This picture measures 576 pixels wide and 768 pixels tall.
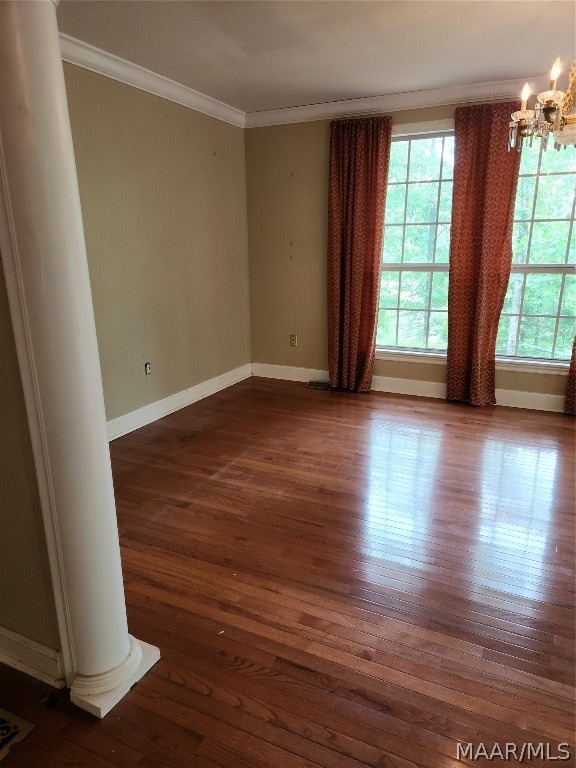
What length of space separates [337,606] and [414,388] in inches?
116

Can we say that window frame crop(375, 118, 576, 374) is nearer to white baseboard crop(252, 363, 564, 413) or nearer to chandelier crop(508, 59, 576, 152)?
white baseboard crop(252, 363, 564, 413)

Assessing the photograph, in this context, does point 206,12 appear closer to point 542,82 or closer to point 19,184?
point 19,184

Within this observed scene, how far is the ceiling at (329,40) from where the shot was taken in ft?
8.11

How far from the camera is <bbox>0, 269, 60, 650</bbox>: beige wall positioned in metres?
1.32

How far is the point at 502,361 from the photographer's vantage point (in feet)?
13.7

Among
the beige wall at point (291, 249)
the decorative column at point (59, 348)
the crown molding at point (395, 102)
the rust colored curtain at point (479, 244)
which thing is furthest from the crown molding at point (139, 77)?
the decorative column at point (59, 348)

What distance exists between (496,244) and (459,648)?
318 cm

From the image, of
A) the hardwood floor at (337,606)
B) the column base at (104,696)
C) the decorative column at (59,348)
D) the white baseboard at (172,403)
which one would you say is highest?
the decorative column at (59,348)

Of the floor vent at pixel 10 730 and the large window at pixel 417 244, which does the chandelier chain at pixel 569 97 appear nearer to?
the large window at pixel 417 244

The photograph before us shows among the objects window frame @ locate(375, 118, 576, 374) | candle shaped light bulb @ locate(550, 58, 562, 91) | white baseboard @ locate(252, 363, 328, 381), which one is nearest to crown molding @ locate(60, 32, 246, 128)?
window frame @ locate(375, 118, 576, 374)

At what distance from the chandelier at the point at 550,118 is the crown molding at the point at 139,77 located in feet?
8.23

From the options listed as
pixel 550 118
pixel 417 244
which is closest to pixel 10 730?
pixel 550 118

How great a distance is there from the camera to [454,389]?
170 inches

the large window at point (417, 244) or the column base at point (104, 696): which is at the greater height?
the large window at point (417, 244)
